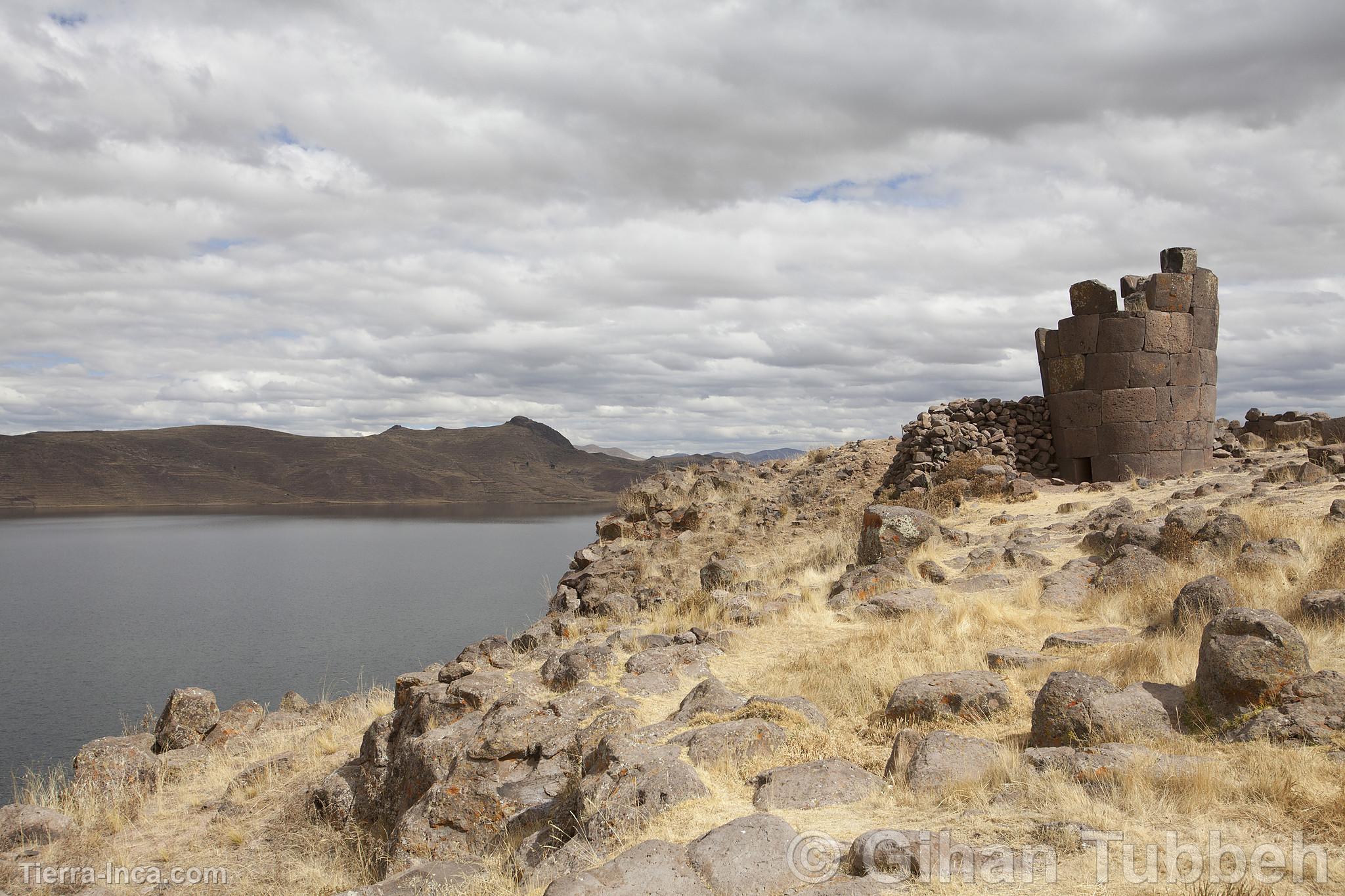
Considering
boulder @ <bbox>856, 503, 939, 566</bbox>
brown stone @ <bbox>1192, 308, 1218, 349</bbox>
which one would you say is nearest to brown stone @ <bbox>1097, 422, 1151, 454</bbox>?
brown stone @ <bbox>1192, 308, 1218, 349</bbox>

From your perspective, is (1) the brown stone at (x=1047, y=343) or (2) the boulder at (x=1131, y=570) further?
(1) the brown stone at (x=1047, y=343)

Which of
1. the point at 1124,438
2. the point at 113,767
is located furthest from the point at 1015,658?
the point at 1124,438

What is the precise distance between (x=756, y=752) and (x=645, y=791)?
890 millimetres

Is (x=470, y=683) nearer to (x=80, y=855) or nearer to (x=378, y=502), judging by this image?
(x=80, y=855)

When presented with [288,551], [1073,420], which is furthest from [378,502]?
[1073,420]

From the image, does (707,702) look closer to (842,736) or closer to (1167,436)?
(842,736)

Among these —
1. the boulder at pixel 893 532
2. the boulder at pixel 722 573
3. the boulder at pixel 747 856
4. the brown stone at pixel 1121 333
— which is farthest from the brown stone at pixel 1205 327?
the boulder at pixel 747 856

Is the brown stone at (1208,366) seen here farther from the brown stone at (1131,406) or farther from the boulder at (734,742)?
the boulder at (734,742)

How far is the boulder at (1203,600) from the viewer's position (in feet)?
23.4

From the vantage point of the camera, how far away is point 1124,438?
17.4m

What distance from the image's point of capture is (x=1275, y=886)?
3248 millimetres

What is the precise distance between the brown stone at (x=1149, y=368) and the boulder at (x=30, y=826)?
62.3 feet

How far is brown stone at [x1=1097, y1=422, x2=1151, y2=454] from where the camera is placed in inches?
682

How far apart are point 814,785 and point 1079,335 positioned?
50.6ft
